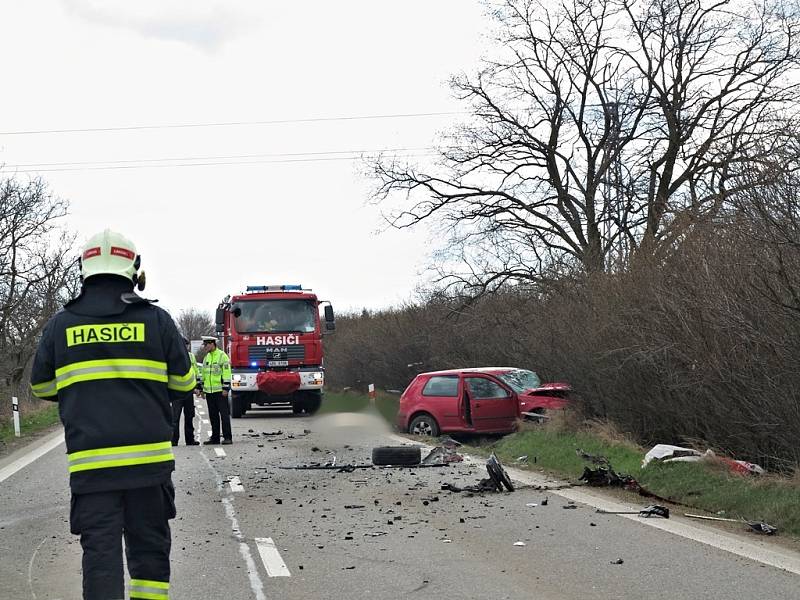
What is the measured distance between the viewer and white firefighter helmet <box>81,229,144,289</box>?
186 inches

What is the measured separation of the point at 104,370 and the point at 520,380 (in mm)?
15904

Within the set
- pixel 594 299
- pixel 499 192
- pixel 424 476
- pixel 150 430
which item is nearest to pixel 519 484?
pixel 424 476

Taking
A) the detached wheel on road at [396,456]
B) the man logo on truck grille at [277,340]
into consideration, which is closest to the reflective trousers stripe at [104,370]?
the detached wheel on road at [396,456]

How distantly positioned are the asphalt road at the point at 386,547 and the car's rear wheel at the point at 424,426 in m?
6.18

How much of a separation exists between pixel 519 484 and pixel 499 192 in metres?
22.9

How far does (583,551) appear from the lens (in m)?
7.92

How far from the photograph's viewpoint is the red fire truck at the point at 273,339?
28.6 m

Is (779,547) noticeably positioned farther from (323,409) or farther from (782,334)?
(323,409)

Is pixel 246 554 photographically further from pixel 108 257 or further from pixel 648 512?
pixel 648 512

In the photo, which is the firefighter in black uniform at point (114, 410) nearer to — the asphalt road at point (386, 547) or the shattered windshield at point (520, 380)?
the asphalt road at point (386, 547)

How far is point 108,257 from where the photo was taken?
4.75m

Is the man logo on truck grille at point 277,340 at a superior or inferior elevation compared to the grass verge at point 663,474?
superior

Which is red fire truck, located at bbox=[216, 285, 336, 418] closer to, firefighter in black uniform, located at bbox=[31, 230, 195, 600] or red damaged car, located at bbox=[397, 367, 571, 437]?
red damaged car, located at bbox=[397, 367, 571, 437]

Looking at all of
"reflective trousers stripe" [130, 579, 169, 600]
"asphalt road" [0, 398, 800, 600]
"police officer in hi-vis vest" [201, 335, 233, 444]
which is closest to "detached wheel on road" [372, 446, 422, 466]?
"asphalt road" [0, 398, 800, 600]
